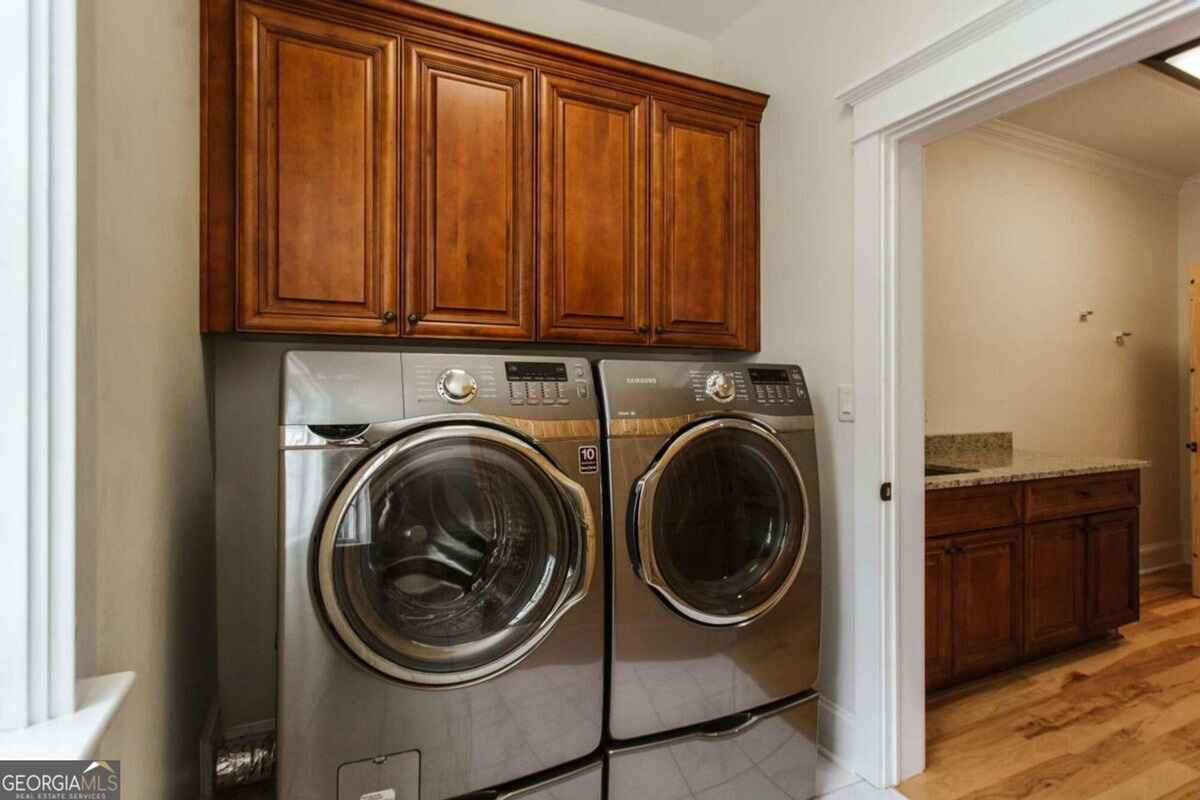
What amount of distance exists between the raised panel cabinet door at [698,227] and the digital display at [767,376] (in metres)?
0.46

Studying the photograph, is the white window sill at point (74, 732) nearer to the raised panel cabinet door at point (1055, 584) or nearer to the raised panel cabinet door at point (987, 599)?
the raised panel cabinet door at point (987, 599)

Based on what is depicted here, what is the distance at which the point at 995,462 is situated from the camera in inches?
124

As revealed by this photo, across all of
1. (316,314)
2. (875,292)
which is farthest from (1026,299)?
(316,314)

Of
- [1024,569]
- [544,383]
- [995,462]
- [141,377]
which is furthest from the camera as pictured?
[995,462]

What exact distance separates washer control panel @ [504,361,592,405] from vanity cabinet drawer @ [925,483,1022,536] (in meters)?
1.58

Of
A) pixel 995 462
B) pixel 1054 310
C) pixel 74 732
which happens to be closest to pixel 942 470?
pixel 995 462

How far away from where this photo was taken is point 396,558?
1347 millimetres

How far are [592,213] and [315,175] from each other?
0.85 meters

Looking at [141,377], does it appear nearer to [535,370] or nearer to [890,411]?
[535,370]

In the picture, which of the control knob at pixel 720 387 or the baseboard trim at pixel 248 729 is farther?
the baseboard trim at pixel 248 729

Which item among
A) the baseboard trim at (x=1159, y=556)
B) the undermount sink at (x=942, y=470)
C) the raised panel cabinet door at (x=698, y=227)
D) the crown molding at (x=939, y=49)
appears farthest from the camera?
the baseboard trim at (x=1159, y=556)

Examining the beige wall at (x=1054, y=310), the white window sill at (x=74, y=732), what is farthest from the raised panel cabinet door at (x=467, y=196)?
the beige wall at (x=1054, y=310)

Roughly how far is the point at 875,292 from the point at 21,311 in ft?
6.30

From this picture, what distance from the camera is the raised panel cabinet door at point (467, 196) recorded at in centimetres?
181
